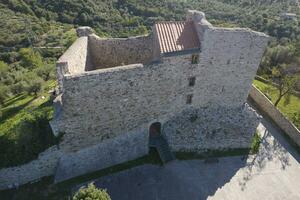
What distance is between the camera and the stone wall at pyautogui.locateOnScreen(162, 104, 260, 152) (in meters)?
23.2

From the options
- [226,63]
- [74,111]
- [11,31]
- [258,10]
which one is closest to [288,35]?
[258,10]

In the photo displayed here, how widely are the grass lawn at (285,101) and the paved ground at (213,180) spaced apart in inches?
379

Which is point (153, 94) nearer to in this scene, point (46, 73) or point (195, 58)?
point (195, 58)

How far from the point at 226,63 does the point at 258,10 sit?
208 feet

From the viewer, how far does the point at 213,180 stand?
71.3ft

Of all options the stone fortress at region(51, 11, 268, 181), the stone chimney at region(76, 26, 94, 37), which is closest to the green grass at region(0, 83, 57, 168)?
the stone fortress at region(51, 11, 268, 181)

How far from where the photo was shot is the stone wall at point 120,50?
23.1m

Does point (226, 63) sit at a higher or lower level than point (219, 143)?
higher

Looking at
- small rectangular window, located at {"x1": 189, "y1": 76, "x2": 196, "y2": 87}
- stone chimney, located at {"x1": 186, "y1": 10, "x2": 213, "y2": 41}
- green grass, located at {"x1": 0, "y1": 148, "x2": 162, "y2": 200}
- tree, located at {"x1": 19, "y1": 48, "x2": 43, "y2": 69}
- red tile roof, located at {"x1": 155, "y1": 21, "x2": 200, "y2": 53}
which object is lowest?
tree, located at {"x1": 19, "y1": 48, "x2": 43, "y2": 69}

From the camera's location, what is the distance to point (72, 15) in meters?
71.6

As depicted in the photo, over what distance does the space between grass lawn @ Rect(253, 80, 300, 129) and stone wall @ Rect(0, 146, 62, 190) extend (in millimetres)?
25674

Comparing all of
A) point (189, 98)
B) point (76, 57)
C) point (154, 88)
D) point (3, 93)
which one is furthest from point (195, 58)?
point (3, 93)

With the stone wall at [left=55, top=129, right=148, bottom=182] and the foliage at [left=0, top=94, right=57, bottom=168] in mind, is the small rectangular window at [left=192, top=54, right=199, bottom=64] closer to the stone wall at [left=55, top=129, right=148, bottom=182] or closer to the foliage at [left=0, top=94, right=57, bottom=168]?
the stone wall at [left=55, top=129, right=148, bottom=182]

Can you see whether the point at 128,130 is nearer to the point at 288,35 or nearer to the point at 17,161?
the point at 17,161
